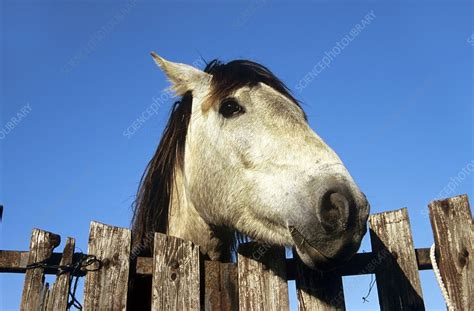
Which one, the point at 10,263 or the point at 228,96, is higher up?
the point at 228,96

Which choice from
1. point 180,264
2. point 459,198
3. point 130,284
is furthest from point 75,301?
point 459,198

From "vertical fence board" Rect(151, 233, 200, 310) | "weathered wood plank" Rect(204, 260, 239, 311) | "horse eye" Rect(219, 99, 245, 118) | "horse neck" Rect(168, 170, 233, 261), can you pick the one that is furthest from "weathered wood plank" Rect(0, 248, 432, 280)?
"horse eye" Rect(219, 99, 245, 118)

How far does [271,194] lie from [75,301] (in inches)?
58.1

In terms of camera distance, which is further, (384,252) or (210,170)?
(210,170)

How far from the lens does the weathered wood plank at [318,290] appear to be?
9.00 ft

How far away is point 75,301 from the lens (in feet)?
8.56

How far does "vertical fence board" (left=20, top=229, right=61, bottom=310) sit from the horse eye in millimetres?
1732

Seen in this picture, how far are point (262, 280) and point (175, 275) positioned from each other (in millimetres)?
556

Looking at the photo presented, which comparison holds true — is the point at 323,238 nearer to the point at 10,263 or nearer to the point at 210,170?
the point at 210,170

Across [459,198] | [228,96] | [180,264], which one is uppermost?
[228,96]

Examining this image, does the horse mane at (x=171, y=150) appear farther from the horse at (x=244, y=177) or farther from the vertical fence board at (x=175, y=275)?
the vertical fence board at (x=175, y=275)

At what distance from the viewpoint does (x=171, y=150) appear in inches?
165

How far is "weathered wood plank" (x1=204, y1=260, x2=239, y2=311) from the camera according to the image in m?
2.77

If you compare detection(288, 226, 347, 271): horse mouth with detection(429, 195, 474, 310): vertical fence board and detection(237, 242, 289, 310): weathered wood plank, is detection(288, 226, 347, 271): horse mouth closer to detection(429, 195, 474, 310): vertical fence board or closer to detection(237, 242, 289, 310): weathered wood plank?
detection(237, 242, 289, 310): weathered wood plank
